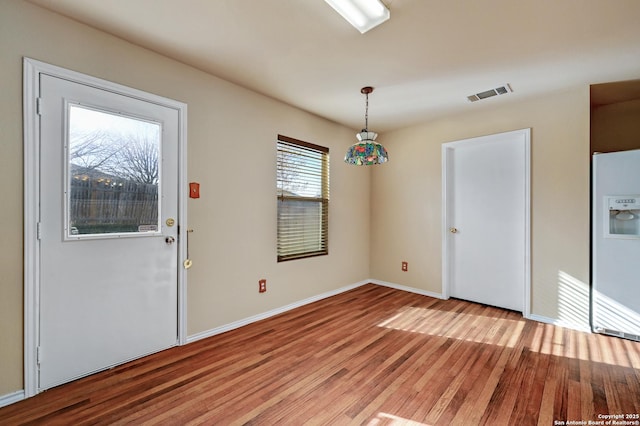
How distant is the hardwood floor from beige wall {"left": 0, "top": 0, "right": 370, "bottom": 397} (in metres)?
0.44

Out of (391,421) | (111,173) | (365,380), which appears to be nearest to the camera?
(391,421)

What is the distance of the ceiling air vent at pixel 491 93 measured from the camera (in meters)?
2.89

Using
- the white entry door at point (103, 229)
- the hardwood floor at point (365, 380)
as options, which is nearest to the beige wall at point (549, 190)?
the hardwood floor at point (365, 380)

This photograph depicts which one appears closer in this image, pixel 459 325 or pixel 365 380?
pixel 365 380

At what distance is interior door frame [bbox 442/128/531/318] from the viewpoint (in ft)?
10.4

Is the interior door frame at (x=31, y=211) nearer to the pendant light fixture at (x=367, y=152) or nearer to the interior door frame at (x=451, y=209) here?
the pendant light fixture at (x=367, y=152)

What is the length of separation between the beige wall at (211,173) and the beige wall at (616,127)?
120 inches

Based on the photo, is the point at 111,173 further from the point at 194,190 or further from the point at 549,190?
the point at 549,190

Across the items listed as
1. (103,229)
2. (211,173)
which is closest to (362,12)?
(211,173)

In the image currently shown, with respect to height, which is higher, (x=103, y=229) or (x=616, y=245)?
(x=103, y=229)

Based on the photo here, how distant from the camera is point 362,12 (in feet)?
5.73

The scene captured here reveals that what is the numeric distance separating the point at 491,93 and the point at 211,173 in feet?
9.99

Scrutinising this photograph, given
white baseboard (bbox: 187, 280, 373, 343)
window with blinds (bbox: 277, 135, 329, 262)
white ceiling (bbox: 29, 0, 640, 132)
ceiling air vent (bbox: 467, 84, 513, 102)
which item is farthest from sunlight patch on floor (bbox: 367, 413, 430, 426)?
ceiling air vent (bbox: 467, 84, 513, 102)

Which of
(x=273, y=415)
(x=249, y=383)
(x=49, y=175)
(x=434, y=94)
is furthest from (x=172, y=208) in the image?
(x=434, y=94)
